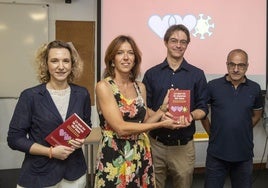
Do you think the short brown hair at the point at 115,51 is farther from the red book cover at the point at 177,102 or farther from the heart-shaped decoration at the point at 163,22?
the heart-shaped decoration at the point at 163,22

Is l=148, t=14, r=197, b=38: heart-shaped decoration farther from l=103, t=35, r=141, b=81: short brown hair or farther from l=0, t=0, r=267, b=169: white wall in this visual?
l=103, t=35, r=141, b=81: short brown hair

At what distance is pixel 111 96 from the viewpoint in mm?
1811

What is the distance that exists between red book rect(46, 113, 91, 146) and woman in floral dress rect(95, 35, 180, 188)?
196 millimetres

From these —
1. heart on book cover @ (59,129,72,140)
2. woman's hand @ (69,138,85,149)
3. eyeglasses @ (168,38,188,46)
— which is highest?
eyeglasses @ (168,38,188,46)

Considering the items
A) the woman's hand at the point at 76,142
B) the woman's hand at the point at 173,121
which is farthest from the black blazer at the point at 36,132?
the woman's hand at the point at 173,121

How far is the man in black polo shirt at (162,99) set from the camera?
234 centimetres

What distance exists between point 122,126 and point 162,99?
2.22 feet

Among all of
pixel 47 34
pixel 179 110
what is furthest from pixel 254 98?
pixel 47 34

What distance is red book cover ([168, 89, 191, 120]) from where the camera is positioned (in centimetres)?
207

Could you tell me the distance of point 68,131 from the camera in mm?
1646

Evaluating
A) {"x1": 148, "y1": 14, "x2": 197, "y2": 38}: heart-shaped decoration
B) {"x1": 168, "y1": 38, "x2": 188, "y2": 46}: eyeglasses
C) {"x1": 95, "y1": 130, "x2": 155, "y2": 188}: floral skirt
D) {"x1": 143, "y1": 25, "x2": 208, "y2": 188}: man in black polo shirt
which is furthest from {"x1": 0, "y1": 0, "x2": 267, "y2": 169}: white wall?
{"x1": 95, "y1": 130, "x2": 155, "y2": 188}: floral skirt

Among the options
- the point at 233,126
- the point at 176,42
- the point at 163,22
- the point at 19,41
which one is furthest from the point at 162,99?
the point at 19,41

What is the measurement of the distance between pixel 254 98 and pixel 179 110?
0.84 m

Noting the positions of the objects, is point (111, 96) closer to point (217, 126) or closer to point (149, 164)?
point (149, 164)
